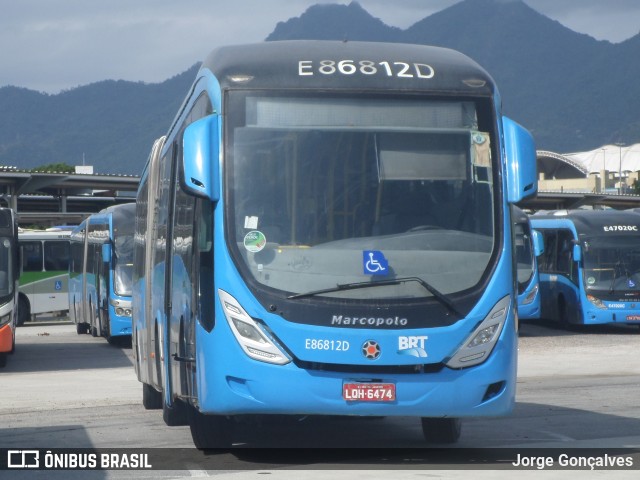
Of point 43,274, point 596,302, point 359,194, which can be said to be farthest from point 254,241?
point 43,274

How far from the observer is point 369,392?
8789mm

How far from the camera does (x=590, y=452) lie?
33.5ft

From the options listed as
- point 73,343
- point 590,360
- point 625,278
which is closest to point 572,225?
point 625,278

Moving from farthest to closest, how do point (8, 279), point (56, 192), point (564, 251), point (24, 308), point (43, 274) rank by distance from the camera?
point (56, 192), point (43, 274), point (24, 308), point (564, 251), point (8, 279)

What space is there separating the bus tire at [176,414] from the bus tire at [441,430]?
2411mm

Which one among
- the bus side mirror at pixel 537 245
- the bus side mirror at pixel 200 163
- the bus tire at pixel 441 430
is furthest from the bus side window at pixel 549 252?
the bus side mirror at pixel 200 163

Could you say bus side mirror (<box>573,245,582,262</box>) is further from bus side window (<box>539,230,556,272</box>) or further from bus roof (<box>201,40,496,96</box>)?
bus roof (<box>201,40,496,96</box>)

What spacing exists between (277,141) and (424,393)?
2.23 meters

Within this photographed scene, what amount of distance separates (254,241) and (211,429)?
1.94 meters

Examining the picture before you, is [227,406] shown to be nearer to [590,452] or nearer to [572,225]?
[590,452]

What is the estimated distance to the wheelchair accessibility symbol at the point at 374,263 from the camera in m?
8.95

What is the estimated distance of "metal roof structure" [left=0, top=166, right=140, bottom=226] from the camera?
4806cm

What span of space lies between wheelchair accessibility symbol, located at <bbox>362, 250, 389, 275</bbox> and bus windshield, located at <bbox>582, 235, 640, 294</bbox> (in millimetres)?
22073

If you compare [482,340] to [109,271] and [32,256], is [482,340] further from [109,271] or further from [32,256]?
[32,256]
